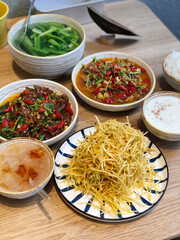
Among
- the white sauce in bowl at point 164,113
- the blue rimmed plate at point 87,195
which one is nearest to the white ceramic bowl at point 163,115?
the white sauce in bowl at point 164,113

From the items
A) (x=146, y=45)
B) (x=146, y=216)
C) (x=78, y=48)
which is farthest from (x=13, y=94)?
(x=146, y=45)

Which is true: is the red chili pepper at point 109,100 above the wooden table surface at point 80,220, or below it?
above

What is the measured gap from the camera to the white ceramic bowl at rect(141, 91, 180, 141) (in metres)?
1.81

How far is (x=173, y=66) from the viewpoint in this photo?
2.21m

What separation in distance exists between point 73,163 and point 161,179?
1.75 feet

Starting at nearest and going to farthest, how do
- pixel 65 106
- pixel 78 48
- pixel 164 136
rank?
pixel 164 136, pixel 65 106, pixel 78 48

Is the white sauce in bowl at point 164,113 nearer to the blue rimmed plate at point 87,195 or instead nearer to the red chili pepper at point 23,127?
the blue rimmed plate at point 87,195

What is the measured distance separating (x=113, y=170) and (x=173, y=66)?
3.70 feet

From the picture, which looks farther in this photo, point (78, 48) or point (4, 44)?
point (4, 44)

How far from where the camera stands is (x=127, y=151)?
1.57 metres

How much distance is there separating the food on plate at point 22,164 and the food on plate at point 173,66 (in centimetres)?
123

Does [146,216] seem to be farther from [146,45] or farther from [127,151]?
[146,45]

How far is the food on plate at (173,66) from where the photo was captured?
2170mm

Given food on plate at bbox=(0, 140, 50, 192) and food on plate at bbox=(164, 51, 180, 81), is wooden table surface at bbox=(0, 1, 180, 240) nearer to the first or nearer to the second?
food on plate at bbox=(0, 140, 50, 192)
